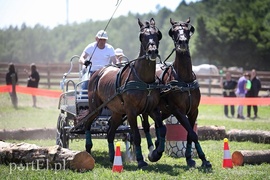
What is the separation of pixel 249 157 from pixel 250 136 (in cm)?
446

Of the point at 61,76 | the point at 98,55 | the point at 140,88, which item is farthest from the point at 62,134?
the point at 61,76

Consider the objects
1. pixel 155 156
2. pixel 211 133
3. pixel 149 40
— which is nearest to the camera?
pixel 149 40

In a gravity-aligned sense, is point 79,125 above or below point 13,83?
Result: below

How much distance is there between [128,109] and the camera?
996 centimetres

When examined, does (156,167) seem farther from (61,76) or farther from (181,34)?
(61,76)

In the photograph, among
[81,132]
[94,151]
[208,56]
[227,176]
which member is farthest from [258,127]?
[208,56]

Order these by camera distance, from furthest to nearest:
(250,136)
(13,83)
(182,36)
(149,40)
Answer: (13,83)
(250,136)
(182,36)
(149,40)

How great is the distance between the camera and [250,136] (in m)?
14.7

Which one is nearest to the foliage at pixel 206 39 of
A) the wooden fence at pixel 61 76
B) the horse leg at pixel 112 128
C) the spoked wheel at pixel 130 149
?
the wooden fence at pixel 61 76

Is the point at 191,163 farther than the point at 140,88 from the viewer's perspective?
Yes

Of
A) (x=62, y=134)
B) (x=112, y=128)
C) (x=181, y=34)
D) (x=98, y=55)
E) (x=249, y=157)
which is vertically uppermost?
(x=181, y=34)

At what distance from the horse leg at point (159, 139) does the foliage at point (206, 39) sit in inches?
1046

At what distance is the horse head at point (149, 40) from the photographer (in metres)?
9.49

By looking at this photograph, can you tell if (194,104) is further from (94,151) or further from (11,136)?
(11,136)
